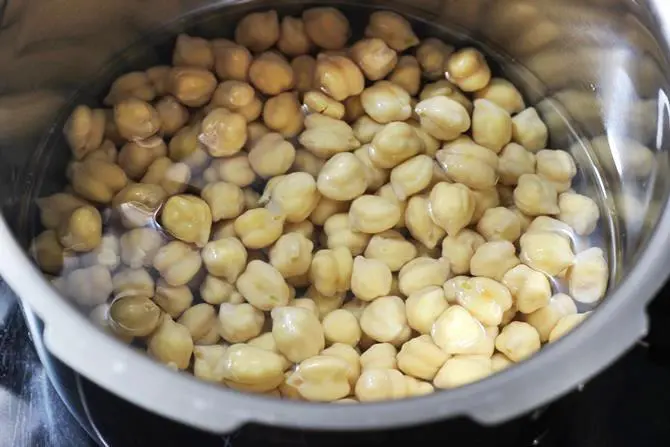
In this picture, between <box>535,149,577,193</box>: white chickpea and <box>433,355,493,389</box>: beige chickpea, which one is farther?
<box>535,149,577,193</box>: white chickpea

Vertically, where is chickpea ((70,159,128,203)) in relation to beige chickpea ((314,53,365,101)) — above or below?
below

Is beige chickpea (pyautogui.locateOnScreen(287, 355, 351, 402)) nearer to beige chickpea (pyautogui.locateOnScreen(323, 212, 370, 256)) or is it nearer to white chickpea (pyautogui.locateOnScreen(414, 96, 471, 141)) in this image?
beige chickpea (pyautogui.locateOnScreen(323, 212, 370, 256))

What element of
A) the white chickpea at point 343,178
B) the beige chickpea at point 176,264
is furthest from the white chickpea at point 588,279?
the beige chickpea at point 176,264

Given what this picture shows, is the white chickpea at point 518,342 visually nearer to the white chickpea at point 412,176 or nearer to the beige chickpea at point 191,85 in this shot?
the white chickpea at point 412,176

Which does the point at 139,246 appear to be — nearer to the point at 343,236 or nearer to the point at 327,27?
the point at 343,236

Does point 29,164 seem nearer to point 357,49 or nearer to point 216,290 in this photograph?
point 216,290

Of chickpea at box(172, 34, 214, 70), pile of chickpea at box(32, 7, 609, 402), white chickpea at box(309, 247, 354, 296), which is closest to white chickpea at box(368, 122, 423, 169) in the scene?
pile of chickpea at box(32, 7, 609, 402)
